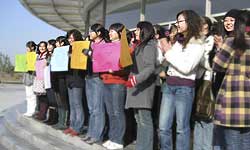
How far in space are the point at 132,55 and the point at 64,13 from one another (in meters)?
19.1

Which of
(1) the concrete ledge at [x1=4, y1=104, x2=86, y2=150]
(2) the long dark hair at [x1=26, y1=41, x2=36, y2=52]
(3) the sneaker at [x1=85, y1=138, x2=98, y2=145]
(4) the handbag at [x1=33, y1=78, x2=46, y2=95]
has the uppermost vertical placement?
(2) the long dark hair at [x1=26, y1=41, x2=36, y2=52]

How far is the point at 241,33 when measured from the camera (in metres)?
4.24

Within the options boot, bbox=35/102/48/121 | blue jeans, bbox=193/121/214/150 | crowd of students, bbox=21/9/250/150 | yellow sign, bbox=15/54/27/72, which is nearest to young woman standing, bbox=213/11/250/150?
crowd of students, bbox=21/9/250/150

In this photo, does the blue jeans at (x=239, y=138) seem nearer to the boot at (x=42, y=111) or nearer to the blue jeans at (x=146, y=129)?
the blue jeans at (x=146, y=129)

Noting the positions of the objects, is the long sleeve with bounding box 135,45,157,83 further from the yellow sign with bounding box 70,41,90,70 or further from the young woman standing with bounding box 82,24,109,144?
the yellow sign with bounding box 70,41,90,70

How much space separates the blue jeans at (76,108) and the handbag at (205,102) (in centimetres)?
285

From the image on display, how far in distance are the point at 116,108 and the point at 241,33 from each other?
264 centimetres

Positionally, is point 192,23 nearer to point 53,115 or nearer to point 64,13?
point 53,115

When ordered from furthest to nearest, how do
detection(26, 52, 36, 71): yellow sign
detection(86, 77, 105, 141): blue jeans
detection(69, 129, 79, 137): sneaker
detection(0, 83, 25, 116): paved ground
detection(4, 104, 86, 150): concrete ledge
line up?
detection(0, 83, 25, 116): paved ground < detection(26, 52, 36, 71): yellow sign < detection(69, 129, 79, 137): sneaker < detection(4, 104, 86, 150): concrete ledge < detection(86, 77, 105, 141): blue jeans

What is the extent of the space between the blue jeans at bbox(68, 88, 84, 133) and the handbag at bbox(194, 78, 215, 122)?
285cm

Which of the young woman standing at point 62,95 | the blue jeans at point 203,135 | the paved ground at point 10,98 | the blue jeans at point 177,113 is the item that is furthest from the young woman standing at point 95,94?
the paved ground at point 10,98

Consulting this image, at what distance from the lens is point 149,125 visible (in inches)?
223

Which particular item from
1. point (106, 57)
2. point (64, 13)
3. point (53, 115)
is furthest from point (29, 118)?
point (64, 13)

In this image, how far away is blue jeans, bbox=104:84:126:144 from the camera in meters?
6.36
